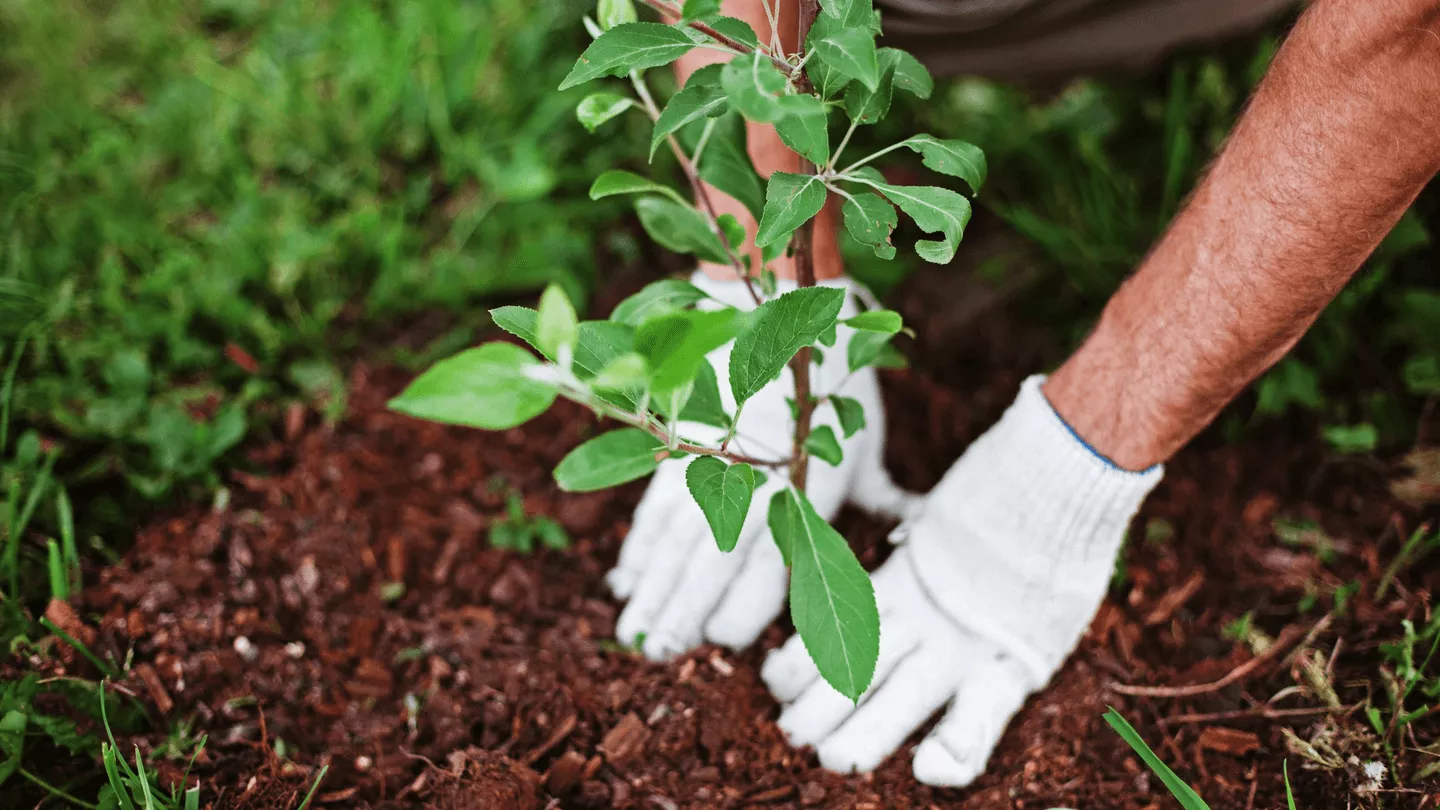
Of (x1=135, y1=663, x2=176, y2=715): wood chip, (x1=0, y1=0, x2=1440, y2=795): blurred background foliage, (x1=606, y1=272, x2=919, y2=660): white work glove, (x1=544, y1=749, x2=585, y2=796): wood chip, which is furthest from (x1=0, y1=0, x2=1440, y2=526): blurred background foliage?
(x1=544, y1=749, x2=585, y2=796): wood chip

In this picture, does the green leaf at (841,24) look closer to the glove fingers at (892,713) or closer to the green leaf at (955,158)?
the green leaf at (955,158)

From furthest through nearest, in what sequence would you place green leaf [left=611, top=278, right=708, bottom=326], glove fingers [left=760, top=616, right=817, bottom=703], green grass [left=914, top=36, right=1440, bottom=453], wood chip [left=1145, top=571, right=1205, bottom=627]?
green grass [left=914, top=36, right=1440, bottom=453] < wood chip [left=1145, top=571, right=1205, bottom=627] < glove fingers [left=760, top=616, right=817, bottom=703] < green leaf [left=611, top=278, right=708, bottom=326]

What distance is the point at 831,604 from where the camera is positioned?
1.09 m

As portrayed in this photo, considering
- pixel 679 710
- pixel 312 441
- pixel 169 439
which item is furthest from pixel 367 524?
pixel 679 710

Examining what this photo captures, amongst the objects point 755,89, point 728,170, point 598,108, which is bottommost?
point 728,170

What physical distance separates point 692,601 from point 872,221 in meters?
0.80

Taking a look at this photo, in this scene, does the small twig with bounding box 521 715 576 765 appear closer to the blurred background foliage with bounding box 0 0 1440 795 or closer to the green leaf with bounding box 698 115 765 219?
the blurred background foliage with bounding box 0 0 1440 795

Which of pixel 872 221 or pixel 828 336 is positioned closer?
pixel 872 221

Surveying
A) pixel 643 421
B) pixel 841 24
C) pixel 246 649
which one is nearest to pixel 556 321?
pixel 643 421

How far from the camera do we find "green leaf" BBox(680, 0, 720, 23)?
0.85 metres

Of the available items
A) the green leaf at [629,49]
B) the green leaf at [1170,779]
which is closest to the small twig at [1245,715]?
the green leaf at [1170,779]

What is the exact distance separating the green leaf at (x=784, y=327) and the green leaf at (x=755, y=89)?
0.24m

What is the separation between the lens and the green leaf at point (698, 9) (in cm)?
85

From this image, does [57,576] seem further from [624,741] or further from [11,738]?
[624,741]
